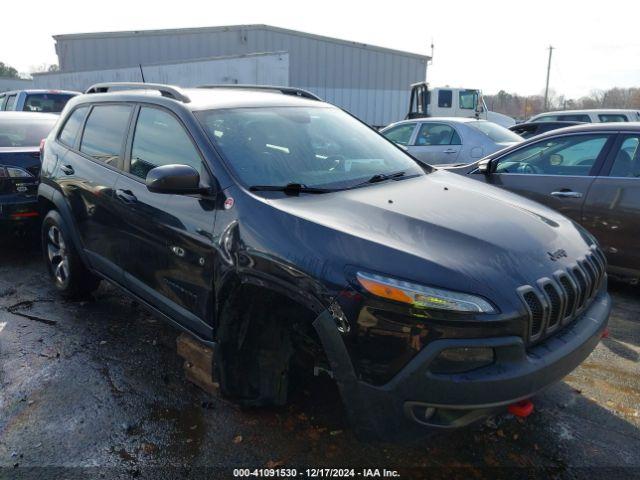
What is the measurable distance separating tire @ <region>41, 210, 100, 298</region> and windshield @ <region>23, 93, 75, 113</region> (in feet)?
24.6

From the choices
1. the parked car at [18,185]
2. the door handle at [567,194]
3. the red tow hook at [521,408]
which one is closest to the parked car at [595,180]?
the door handle at [567,194]

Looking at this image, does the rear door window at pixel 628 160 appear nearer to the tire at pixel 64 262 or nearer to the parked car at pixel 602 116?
the tire at pixel 64 262

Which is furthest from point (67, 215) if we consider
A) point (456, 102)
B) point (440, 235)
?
point (456, 102)

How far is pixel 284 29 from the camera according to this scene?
25.3 meters

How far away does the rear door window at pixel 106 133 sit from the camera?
11.4 ft

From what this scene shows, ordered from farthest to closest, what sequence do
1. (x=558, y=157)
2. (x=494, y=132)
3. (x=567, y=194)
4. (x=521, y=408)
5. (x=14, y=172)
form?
(x=494, y=132)
(x=14, y=172)
(x=558, y=157)
(x=567, y=194)
(x=521, y=408)

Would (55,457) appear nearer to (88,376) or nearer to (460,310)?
(88,376)

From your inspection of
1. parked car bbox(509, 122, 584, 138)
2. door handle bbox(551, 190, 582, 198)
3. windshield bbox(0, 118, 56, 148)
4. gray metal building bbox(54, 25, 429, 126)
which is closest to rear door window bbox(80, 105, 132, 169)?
windshield bbox(0, 118, 56, 148)

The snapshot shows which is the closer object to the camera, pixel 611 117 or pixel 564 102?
pixel 611 117

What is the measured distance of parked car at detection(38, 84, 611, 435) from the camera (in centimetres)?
192

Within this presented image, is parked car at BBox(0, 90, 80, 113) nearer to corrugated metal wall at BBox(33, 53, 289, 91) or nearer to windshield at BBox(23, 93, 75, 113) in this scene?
windshield at BBox(23, 93, 75, 113)

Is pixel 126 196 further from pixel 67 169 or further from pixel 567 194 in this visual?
pixel 567 194

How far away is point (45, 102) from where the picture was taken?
1078 cm

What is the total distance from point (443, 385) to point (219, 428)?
1.40 meters
